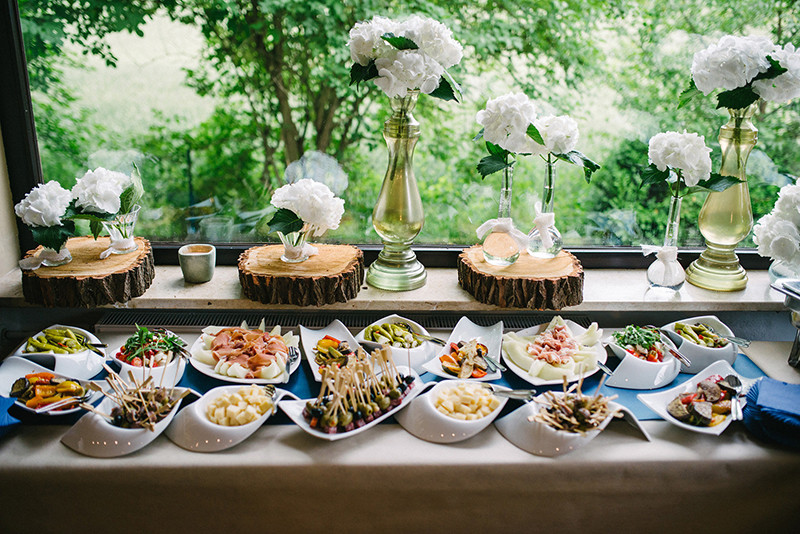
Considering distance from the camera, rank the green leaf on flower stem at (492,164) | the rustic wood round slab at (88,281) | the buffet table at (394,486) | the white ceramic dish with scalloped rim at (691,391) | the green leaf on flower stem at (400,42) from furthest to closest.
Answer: the green leaf on flower stem at (492,164) < the rustic wood round slab at (88,281) < the green leaf on flower stem at (400,42) < the white ceramic dish with scalloped rim at (691,391) < the buffet table at (394,486)

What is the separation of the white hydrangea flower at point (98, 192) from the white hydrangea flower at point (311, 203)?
1.55 feet

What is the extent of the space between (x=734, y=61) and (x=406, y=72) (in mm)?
949

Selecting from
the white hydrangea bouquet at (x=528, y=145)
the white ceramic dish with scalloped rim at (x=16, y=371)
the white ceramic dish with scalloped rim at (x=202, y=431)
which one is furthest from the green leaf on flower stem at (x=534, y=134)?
the white ceramic dish with scalloped rim at (x=16, y=371)

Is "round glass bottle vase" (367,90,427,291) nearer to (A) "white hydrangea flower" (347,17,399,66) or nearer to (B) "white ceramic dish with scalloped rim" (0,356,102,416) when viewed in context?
(A) "white hydrangea flower" (347,17,399,66)

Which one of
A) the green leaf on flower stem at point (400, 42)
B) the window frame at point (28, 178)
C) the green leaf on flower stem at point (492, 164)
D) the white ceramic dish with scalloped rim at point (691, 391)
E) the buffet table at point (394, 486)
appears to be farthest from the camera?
the window frame at point (28, 178)

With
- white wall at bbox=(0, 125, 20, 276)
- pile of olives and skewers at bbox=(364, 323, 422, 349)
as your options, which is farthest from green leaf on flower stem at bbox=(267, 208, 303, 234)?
white wall at bbox=(0, 125, 20, 276)

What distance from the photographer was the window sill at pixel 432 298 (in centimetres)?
182

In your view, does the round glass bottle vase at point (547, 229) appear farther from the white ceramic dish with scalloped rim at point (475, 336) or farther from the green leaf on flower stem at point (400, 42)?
the green leaf on flower stem at point (400, 42)

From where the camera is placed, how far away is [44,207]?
5.62 ft

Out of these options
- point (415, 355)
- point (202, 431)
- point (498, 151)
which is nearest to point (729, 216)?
point (498, 151)

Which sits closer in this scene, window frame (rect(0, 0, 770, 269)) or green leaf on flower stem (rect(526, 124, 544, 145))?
green leaf on flower stem (rect(526, 124, 544, 145))

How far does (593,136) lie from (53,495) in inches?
76.4

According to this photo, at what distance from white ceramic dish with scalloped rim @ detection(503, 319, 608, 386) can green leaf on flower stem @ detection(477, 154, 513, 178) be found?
19.6 inches

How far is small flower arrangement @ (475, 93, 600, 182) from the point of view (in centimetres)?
165
